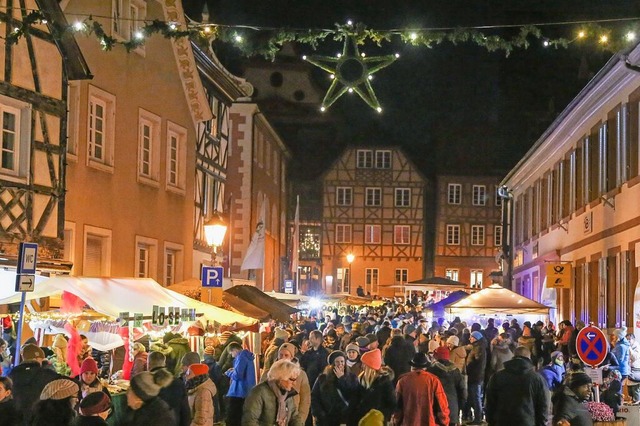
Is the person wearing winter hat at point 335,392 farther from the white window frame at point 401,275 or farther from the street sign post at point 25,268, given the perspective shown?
the white window frame at point 401,275

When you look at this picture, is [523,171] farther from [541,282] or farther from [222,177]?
[222,177]

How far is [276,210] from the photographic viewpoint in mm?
60969

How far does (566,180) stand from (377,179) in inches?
1531

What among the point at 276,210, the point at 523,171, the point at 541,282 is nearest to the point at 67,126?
the point at 541,282

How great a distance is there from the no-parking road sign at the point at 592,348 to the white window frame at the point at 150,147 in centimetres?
1453

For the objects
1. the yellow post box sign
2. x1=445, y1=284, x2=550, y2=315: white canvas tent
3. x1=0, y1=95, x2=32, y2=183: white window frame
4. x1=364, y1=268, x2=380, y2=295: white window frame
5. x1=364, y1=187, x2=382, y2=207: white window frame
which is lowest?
x1=445, y1=284, x2=550, y2=315: white canvas tent

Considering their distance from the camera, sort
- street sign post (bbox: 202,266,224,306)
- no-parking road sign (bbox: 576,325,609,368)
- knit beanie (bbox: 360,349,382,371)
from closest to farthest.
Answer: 1. knit beanie (bbox: 360,349,382,371)
2. no-parking road sign (bbox: 576,325,609,368)
3. street sign post (bbox: 202,266,224,306)

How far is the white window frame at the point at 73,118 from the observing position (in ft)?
76.0

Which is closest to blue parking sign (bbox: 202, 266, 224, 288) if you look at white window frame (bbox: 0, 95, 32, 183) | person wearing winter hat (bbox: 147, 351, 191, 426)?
white window frame (bbox: 0, 95, 32, 183)

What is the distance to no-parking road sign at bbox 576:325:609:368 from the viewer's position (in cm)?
1407

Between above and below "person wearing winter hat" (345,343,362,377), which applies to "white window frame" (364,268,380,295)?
above

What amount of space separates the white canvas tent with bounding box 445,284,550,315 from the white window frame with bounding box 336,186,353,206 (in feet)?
154

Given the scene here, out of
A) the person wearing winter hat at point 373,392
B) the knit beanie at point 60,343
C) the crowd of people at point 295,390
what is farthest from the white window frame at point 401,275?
the person wearing winter hat at point 373,392

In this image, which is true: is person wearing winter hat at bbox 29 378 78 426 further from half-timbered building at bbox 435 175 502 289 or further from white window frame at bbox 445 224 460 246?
white window frame at bbox 445 224 460 246
